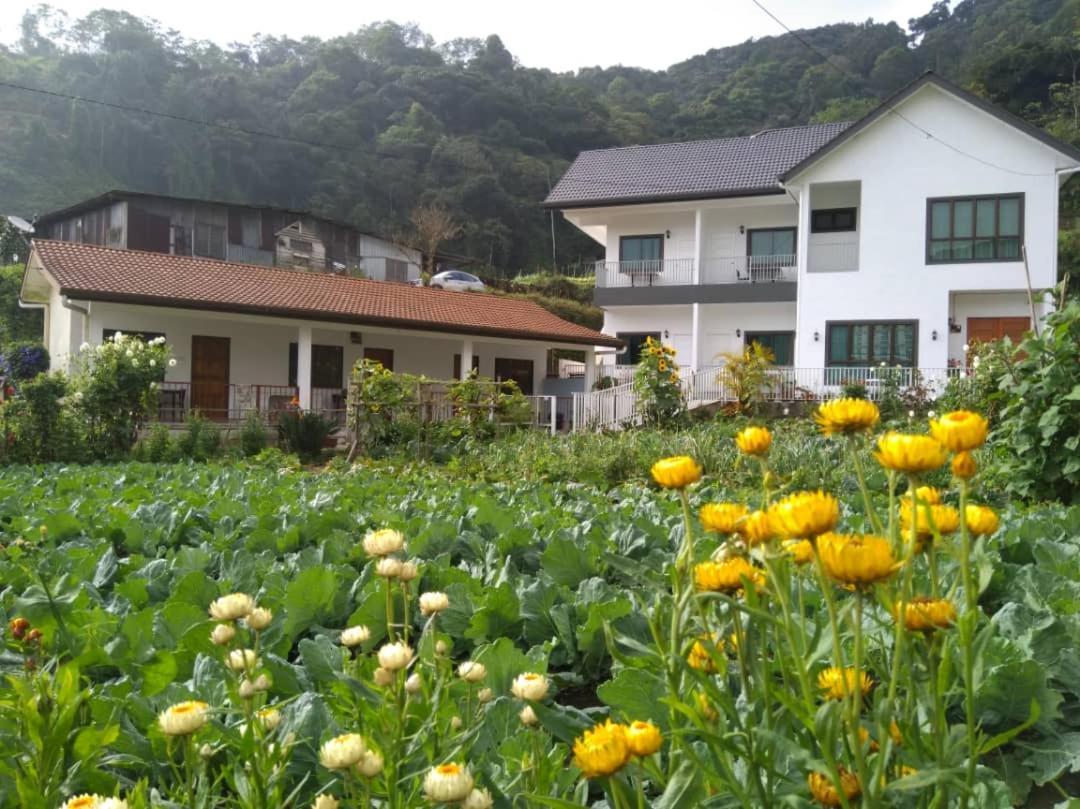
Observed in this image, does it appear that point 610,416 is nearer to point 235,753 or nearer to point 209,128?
point 235,753

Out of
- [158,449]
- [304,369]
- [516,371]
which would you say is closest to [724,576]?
[158,449]

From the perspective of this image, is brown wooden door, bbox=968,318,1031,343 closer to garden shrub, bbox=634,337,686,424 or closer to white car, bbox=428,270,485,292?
garden shrub, bbox=634,337,686,424

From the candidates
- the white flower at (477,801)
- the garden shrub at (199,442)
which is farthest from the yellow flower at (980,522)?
the garden shrub at (199,442)

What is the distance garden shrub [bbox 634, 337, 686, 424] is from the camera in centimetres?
1628

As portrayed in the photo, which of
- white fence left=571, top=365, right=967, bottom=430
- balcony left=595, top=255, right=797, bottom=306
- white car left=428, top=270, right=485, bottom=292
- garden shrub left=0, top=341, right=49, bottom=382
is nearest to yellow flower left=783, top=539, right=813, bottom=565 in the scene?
white fence left=571, top=365, right=967, bottom=430

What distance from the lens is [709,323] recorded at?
25.3m

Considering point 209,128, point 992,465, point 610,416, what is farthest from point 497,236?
point 992,465

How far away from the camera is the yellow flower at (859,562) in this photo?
817 mm

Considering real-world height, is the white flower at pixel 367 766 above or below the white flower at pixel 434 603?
below

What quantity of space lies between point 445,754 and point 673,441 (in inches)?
386

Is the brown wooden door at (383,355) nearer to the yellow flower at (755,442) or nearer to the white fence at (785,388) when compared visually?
the white fence at (785,388)

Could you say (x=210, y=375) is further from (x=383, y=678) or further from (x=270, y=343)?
(x=383, y=678)

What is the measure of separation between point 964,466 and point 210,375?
21.0m

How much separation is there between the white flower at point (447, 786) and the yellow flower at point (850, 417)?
61 cm
